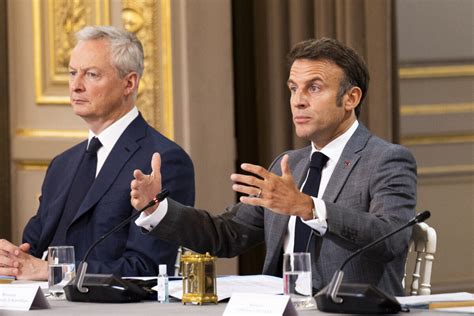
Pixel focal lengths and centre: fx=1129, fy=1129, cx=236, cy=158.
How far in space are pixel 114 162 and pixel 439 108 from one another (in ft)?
8.03

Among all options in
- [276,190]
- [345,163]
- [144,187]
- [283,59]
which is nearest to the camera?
[276,190]

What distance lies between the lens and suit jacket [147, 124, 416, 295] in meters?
2.99

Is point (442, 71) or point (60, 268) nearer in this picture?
point (60, 268)

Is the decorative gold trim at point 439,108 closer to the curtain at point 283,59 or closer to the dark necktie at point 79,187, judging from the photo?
the curtain at point 283,59

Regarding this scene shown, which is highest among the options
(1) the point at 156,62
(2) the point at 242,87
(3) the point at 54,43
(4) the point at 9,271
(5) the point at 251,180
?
(3) the point at 54,43

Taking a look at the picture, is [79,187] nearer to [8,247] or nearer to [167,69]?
[8,247]

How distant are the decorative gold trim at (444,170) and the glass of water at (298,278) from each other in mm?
3210

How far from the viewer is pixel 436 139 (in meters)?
5.80

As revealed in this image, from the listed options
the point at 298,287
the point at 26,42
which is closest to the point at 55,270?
the point at 298,287

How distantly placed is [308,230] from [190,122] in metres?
2.16

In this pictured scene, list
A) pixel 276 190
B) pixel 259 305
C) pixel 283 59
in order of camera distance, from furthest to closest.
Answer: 1. pixel 283 59
2. pixel 276 190
3. pixel 259 305

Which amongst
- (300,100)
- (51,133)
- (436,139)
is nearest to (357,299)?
(300,100)

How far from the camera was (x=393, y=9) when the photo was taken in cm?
519

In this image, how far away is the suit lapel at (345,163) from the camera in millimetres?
3249
